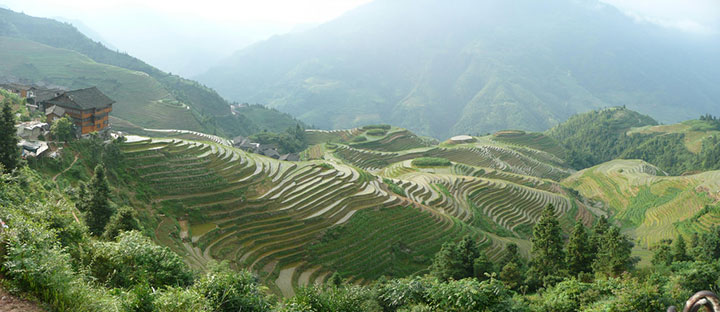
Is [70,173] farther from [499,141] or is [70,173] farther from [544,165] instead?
[499,141]

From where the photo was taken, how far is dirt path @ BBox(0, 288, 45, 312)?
5.70 meters

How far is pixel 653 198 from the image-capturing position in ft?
176

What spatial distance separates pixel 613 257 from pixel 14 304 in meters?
24.9

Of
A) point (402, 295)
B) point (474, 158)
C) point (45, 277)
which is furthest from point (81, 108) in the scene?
point (474, 158)

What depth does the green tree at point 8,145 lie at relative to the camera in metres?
16.2

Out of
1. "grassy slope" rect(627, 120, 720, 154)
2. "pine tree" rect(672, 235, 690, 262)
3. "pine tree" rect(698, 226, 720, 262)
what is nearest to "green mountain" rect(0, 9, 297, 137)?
"pine tree" rect(672, 235, 690, 262)

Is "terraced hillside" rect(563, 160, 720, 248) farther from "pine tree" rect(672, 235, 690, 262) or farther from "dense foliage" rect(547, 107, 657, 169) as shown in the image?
"dense foliage" rect(547, 107, 657, 169)

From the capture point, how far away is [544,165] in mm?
80875

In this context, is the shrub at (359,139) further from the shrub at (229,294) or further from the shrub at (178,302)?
the shrub at (178,302)

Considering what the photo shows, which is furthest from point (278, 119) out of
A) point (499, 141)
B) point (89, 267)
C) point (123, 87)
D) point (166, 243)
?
point (89, 267)

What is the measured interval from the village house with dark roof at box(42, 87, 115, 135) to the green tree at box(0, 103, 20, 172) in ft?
44.4

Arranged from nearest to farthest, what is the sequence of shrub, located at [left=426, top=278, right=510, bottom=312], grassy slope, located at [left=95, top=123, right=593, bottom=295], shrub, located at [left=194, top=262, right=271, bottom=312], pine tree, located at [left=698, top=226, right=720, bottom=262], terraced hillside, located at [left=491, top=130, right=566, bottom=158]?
shrub, located at [left=194, top=262, right=271, bottom=312], shrub, located at [left=426, top=278, right=510, bottom=312], grassy slope, located at [left=95, top=123, right=593, bottom=295], pine tree, located at [left=698, top=226, right=720, bottom=262], terraced hillside, located at [left=491, top=130, right=566, bottom=158]

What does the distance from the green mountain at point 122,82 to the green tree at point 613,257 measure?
235 ft

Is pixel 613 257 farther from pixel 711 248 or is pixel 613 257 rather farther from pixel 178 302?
pixel 178 302
